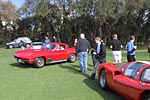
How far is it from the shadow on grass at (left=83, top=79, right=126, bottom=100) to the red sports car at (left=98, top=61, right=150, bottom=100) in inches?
7.8

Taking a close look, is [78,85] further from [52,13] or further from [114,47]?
[52,13]

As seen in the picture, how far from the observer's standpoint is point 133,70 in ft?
22.1

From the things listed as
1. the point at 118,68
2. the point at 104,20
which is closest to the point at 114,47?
the point at 118,68

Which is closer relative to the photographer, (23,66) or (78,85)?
(78,85)

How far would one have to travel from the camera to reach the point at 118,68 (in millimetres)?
7598

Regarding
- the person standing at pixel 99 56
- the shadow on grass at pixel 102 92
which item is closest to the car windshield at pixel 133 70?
the shadow on grass at pixel 102 92

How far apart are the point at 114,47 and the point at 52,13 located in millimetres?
24315

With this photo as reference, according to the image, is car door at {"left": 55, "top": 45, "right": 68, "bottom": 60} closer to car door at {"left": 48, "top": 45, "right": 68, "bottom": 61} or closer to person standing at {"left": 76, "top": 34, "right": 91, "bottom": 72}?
car door at {"left": 48, "top": 45, "right": 68, "bottom": 61}

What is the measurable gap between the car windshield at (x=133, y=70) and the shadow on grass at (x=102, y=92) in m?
0.94

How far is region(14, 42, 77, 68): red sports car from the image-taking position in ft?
43.8

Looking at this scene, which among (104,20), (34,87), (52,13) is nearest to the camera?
(34,87)

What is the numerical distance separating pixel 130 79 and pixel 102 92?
1775mm

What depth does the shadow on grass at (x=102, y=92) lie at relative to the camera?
759 cm

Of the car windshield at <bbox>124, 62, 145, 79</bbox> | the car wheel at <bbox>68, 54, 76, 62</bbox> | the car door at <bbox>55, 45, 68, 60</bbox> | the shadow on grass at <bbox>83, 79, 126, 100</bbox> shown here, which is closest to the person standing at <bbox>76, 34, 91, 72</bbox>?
the shadow on grass at <bbox>83, 79, 126, 100</bbox>
